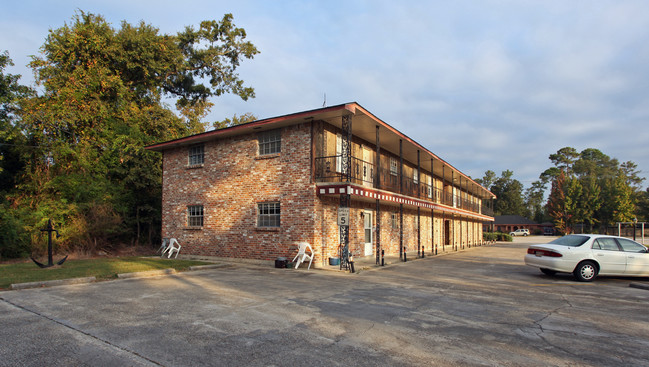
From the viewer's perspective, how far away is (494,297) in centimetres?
835

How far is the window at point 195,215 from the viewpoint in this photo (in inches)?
682

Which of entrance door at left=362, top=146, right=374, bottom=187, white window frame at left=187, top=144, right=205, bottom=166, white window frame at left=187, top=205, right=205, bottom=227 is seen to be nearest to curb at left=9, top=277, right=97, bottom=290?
white window frame at left=187, top=205, right=205, bottom=227

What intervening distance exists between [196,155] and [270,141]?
487 cm

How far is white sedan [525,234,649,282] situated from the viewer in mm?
10938

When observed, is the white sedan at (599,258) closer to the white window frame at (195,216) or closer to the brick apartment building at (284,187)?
the brick apartment building at (284,187)

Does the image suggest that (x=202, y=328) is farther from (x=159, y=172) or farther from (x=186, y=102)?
(x=186, y=102)

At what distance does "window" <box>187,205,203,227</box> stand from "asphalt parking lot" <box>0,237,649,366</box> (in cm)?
764

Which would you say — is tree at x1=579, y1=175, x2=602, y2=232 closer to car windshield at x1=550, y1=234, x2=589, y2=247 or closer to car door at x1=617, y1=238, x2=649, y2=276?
car door at x1=617, y1=238, x2=649, y2=276

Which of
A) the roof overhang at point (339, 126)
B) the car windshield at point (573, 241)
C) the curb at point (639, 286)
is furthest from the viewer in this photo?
the roof overhang at point (339, 126)

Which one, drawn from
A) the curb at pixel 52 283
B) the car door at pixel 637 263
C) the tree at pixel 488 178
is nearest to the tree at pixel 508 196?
the tree at pixel 488 178

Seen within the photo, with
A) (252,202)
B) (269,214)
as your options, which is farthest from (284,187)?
(252,202)

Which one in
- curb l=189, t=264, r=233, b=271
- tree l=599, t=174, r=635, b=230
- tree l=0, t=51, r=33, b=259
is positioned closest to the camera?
curb l=189, t=264, r=233, b=271

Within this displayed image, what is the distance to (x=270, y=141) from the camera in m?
15.2

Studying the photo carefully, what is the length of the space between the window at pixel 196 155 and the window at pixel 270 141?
379cm
